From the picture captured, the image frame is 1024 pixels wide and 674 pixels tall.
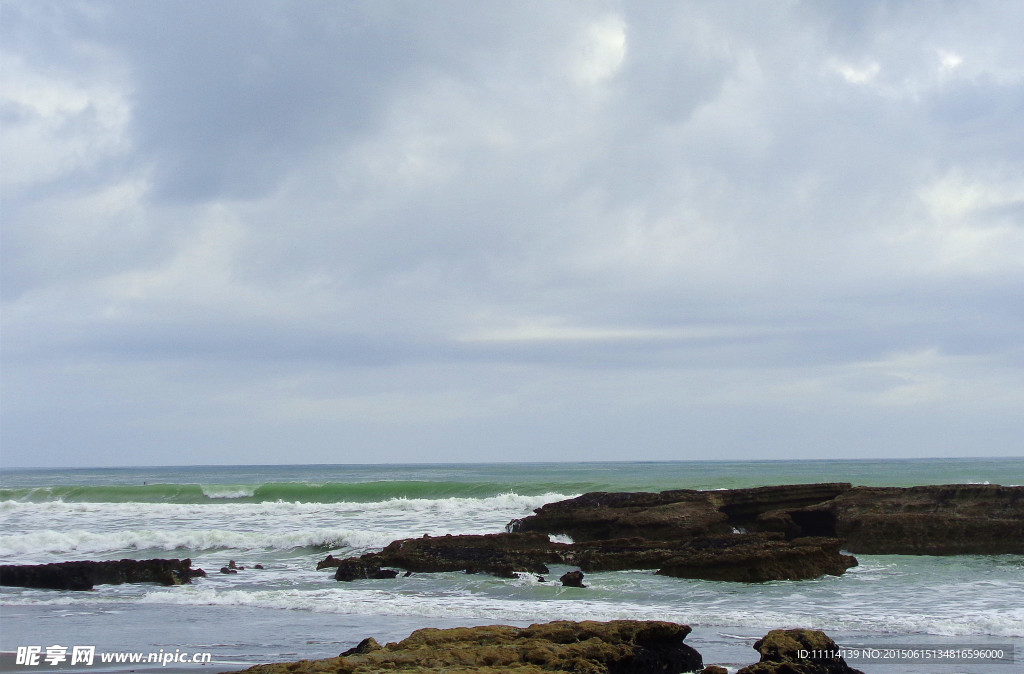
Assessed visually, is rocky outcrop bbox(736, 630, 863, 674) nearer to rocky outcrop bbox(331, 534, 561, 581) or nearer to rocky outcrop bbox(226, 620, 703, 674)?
rocky outcrop bbox(226, 620, 703, 674)

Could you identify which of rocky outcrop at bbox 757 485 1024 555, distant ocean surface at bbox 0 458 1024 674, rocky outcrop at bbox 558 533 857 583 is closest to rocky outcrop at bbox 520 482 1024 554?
rocky outcrop at bbox 757 485 1024 555

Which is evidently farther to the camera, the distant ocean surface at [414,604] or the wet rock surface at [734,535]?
the wet rock surface at [734,535]

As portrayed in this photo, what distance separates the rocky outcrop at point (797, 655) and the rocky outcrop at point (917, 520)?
968cm

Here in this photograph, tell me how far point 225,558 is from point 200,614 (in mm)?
6939

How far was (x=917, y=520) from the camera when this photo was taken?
16578 millimetres

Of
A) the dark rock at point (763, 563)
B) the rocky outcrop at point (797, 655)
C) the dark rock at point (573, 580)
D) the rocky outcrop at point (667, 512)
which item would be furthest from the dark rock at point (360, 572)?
the rocky outcrop at point (797, 655)

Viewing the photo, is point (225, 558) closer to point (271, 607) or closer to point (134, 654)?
point (271, 607)

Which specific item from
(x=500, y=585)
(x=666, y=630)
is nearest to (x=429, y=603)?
(x=500, y=585)

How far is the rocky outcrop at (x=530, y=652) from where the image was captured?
251 inches

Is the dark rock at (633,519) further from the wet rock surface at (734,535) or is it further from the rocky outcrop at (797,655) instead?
the rocky outcrop at (797,655)

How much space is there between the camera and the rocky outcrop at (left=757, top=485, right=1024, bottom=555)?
16031 mm

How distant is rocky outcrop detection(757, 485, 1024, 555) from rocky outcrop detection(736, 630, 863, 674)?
31.8 feet

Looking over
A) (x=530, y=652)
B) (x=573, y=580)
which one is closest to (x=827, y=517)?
(x=573, y=580)

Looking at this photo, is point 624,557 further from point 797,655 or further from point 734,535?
point 797,655
